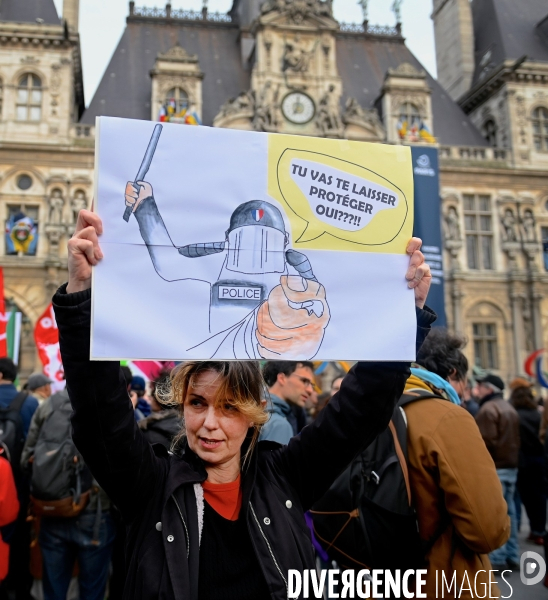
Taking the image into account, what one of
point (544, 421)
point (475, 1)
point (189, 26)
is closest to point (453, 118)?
point (475, 1)

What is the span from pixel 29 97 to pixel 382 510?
19075 millimetres

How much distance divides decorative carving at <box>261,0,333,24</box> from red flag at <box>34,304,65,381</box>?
14710 millimetres

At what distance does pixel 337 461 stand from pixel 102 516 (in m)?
2.51

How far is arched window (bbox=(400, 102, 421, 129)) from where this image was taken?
2081 cm

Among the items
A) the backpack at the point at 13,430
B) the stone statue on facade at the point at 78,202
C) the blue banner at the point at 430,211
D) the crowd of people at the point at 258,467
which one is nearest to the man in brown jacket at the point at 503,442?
the blue banner at the point at 430,211

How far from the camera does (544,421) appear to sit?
574 centimetres

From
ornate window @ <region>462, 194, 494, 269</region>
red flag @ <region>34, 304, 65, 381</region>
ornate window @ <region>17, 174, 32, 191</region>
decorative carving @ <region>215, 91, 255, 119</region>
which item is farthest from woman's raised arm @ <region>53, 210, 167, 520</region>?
ornate window @ <region>462, 194, 494, 269</region>

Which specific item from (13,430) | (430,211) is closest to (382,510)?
(13,430)

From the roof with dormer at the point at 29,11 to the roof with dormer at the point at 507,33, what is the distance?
1508cm

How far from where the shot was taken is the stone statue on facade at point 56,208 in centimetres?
1767

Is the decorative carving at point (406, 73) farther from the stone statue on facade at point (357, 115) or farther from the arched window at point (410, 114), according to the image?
the stone statue on facade at point (357, 115)

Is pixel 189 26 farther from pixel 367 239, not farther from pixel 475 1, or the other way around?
pixel 367 239

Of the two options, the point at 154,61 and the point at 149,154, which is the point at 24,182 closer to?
the point at 154,61

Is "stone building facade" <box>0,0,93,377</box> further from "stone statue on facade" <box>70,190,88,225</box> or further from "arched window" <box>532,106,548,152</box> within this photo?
"arched window" <box>532,106,548,152</box>
